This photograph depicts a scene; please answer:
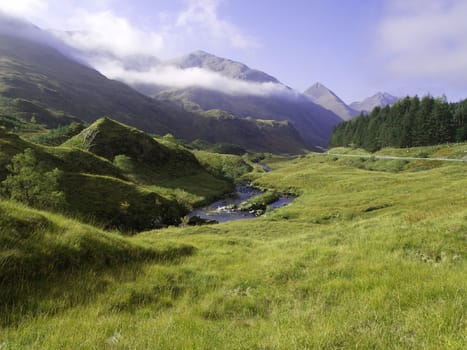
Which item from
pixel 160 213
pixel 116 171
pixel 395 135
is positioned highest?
pixel 395 135

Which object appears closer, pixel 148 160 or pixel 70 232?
pixel 70 232

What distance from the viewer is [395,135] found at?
124812 mm

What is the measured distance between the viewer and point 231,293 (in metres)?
9.36

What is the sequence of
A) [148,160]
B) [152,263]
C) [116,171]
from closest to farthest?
[152,263]
[116,171]
[148,160]

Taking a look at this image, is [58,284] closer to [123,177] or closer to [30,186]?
[30,186]

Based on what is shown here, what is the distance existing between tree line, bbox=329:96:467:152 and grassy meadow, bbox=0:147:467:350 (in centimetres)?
11762

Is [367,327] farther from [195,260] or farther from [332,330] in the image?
[195,260]

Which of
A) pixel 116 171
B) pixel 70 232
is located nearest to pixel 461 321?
pixel 70 232

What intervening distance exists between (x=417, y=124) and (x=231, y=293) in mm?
132271

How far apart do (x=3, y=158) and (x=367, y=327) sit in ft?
189

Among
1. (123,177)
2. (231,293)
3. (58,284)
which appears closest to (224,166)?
(123,177)

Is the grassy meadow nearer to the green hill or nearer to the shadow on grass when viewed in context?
the shadow on grass

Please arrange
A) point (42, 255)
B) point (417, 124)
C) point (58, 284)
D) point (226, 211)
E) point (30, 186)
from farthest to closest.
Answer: point (417, 124)
point (226, 211)
point (30, 186)
point (42, 255)
point (58, 284)

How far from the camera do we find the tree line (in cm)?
11119
